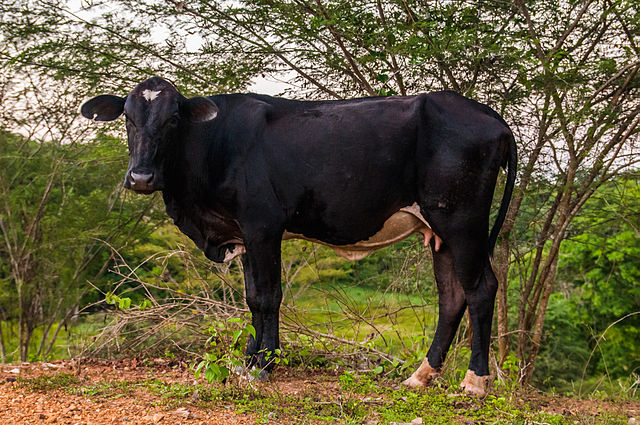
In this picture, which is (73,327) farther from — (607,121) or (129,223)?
(607,121)

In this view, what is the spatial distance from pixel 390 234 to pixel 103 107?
2316 mm

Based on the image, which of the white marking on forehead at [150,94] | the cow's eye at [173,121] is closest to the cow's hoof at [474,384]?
the cow's eye at [173,121]

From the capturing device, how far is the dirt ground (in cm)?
Result: 378

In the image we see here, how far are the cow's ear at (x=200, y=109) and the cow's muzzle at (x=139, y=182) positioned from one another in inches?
25.2

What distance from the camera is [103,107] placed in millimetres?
4766

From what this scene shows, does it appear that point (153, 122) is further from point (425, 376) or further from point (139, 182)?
point (425, 376)

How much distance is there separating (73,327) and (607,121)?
38.2 ft

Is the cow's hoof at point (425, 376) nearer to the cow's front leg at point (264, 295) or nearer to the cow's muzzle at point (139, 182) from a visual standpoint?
the cow's front leg at point (264, 295)

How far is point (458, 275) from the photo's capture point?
468 cm

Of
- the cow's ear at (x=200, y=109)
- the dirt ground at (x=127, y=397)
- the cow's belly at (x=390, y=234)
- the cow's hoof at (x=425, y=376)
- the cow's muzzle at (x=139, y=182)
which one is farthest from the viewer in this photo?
the cow's hoof at (x=425, y=376)

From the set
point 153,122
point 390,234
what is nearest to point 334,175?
point 390,234

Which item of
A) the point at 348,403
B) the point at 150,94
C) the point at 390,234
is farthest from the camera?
the point at 390,234

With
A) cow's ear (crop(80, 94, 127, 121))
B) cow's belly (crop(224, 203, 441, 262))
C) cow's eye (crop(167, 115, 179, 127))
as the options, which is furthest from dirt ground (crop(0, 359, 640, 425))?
cow's ear (crop(80, 94, 127, 121))

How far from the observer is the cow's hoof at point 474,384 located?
459 cm
